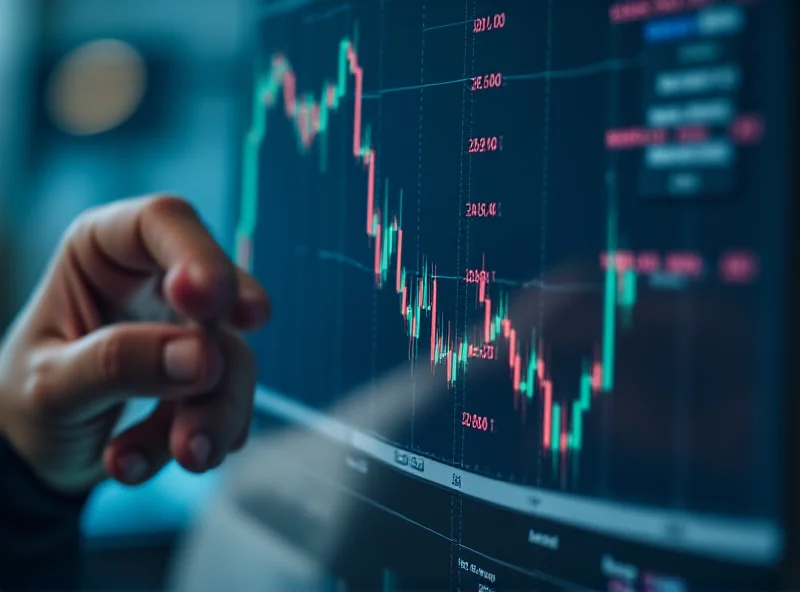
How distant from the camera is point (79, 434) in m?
0.76

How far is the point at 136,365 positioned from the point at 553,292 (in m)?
0.34

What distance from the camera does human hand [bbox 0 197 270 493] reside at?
593 mm

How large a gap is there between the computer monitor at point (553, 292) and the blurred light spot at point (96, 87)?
1.37 meters

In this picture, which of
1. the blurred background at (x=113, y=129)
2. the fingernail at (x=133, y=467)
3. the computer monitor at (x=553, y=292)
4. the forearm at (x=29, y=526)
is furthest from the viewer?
the blurred background at (x=113, y=129)

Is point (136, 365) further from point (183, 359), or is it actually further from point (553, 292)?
point (553, 292)

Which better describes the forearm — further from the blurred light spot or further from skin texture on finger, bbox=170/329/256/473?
the blurred light spot

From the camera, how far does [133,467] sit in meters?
0.66

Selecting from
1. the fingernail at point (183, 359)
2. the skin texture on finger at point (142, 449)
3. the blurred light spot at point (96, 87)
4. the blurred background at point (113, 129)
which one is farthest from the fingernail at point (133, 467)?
the blurred light spot at point (96, 87)

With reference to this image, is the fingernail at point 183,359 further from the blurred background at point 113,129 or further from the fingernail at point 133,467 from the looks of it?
the blurred background at point 113,129

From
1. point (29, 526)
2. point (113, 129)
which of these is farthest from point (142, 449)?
point (113, 129)

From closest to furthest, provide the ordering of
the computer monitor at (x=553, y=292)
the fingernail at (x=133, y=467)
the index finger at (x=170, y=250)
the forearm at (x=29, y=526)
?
1. the computer monitor at (x=553, y=292)
2. the index finger at (x=170, y=250)
3. the fingernail at (x=133, y=467)
4. the forearm at (x=29, y=526)

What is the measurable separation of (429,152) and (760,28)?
22 cm

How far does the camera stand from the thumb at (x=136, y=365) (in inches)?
23.2

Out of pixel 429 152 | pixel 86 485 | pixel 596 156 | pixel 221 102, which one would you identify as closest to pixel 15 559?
pixel 86 485
